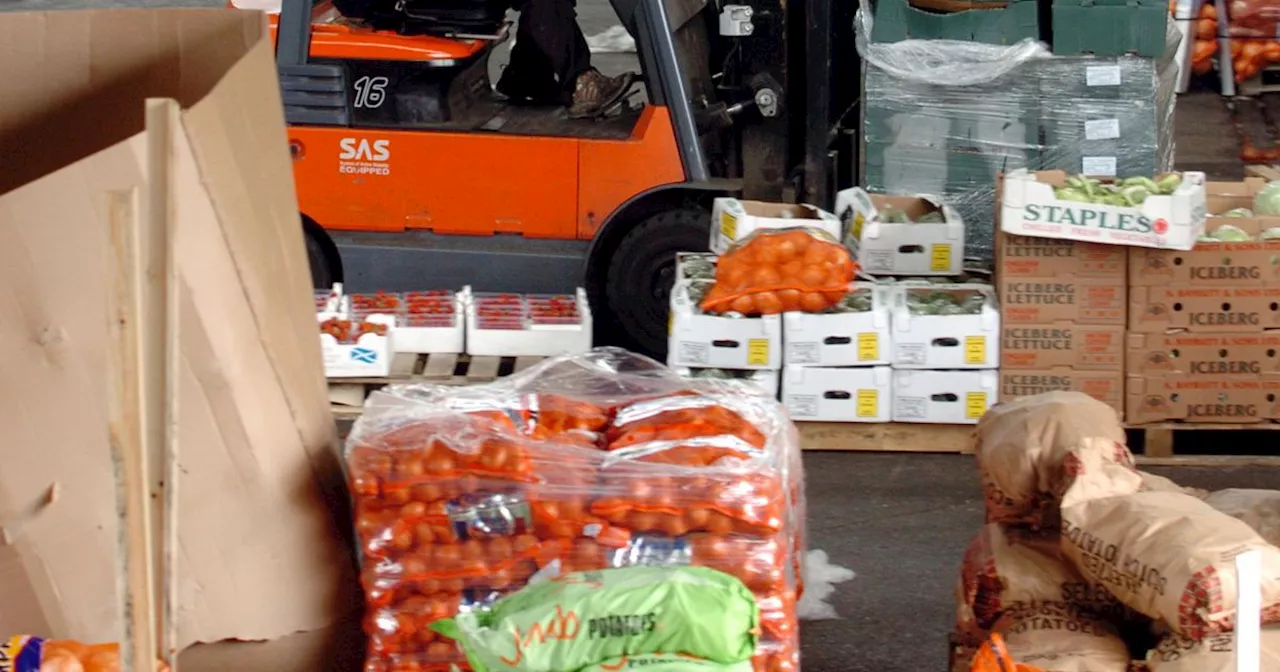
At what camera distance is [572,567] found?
3055 mm

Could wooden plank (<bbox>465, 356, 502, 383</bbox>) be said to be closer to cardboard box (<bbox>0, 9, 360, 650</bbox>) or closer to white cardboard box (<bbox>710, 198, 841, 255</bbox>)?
white cardboard box (<bbox>710, 198, 841, 255</bbox>)

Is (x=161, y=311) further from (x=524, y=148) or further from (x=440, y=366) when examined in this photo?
(x=524, y=148)

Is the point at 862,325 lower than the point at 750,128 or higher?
lower

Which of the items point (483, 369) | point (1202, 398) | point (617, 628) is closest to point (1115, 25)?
point (1202, 398)

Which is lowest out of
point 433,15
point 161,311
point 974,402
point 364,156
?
point 974,402

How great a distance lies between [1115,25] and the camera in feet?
24.3

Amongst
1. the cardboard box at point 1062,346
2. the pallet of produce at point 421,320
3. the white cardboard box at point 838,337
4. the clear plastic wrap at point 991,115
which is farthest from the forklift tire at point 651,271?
the cardboard box at point 1062,346

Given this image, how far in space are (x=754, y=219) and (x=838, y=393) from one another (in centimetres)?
90

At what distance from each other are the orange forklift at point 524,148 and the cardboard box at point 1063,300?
1606mm

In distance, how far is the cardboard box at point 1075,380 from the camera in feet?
21.2

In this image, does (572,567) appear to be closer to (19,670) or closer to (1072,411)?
(19,670)

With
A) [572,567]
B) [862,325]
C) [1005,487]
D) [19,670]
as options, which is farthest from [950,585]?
[19,670]

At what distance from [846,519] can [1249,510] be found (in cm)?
264

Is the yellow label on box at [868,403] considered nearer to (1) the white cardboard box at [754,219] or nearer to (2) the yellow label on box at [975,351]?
(2) the yellow label on box at [975,351]
